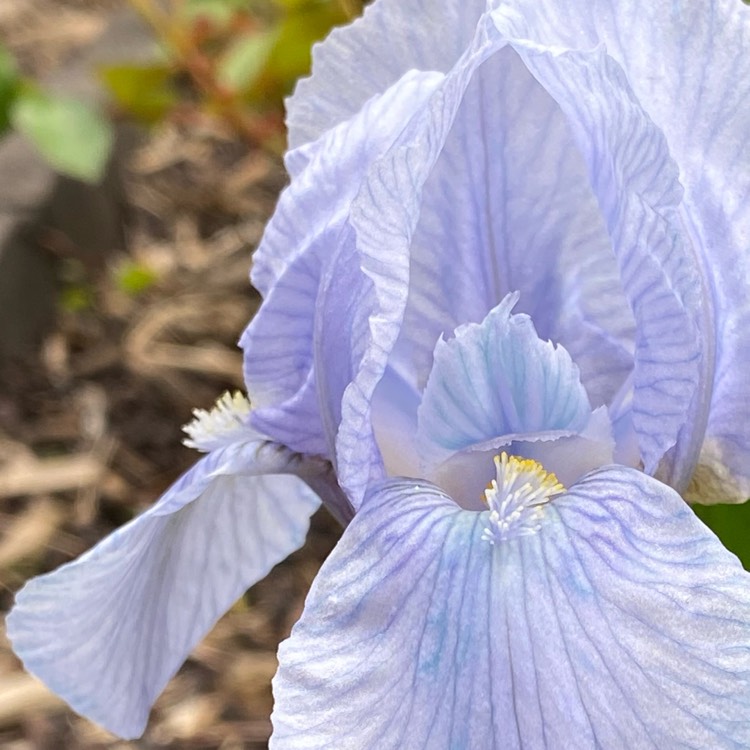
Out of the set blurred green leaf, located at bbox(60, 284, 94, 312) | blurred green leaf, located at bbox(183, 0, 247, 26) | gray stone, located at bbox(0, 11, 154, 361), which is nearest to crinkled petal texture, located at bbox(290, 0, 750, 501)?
blurred green leaf, located at bbox(183, 0, 247, 26)

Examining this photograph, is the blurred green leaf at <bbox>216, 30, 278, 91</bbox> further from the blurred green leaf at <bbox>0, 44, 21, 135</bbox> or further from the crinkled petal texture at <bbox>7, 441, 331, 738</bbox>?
the crinkled petal texture at <bbox>7, 441, 331, 738</bbox>

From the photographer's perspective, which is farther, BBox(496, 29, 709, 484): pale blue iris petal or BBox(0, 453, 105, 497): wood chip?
BBox(0, 453, 105, 497): wood chip

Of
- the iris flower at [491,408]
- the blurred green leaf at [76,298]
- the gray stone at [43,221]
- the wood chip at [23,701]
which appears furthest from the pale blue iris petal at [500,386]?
the blurred green leaf at [76,298]

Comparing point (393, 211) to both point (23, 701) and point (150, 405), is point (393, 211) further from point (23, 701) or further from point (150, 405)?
point (150, 405)

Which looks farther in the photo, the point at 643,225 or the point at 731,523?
the point at 731,523

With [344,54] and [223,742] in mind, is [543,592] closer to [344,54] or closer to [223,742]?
[344,54]

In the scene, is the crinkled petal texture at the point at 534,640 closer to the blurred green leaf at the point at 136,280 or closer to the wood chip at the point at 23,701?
the wood chip at the point at 23,701

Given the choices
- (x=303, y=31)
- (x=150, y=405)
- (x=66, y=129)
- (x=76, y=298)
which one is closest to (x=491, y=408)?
(x=303, y=31)
